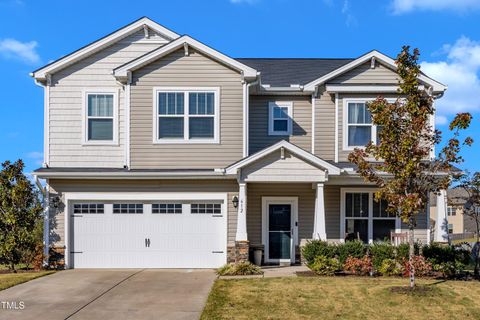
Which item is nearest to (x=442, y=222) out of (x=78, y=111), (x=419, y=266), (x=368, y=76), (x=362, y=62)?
(x=419, y=266)

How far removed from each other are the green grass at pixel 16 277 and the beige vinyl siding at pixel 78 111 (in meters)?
3.49

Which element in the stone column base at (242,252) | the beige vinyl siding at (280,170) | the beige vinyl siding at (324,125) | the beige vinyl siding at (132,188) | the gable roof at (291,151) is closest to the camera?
the stone column base at (242,252)

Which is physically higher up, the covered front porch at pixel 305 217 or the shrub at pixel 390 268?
the covered front porch at pixel 305 217

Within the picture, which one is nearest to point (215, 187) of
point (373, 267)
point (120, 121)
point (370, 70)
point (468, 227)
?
point (120, 121)

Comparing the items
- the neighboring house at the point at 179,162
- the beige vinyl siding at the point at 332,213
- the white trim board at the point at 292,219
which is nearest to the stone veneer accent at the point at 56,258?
the neighboring house at the point at 179,162

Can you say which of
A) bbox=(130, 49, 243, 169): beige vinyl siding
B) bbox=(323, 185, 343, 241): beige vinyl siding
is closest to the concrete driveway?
bbox=(130, 49, 243, 169): beige vinyl siding

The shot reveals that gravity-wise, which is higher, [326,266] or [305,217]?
[305,217]

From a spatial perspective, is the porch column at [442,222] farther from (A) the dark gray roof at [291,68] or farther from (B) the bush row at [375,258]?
(A) the dark gray roof at [291,68]

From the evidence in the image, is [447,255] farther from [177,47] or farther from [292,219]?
[177,47]

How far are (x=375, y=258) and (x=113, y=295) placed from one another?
7.22 metres

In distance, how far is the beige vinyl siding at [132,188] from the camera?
650 inches

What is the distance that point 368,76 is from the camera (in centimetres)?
1752

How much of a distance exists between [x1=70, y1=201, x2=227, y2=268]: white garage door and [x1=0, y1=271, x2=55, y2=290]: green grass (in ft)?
4.83

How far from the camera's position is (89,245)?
16.6 meters
